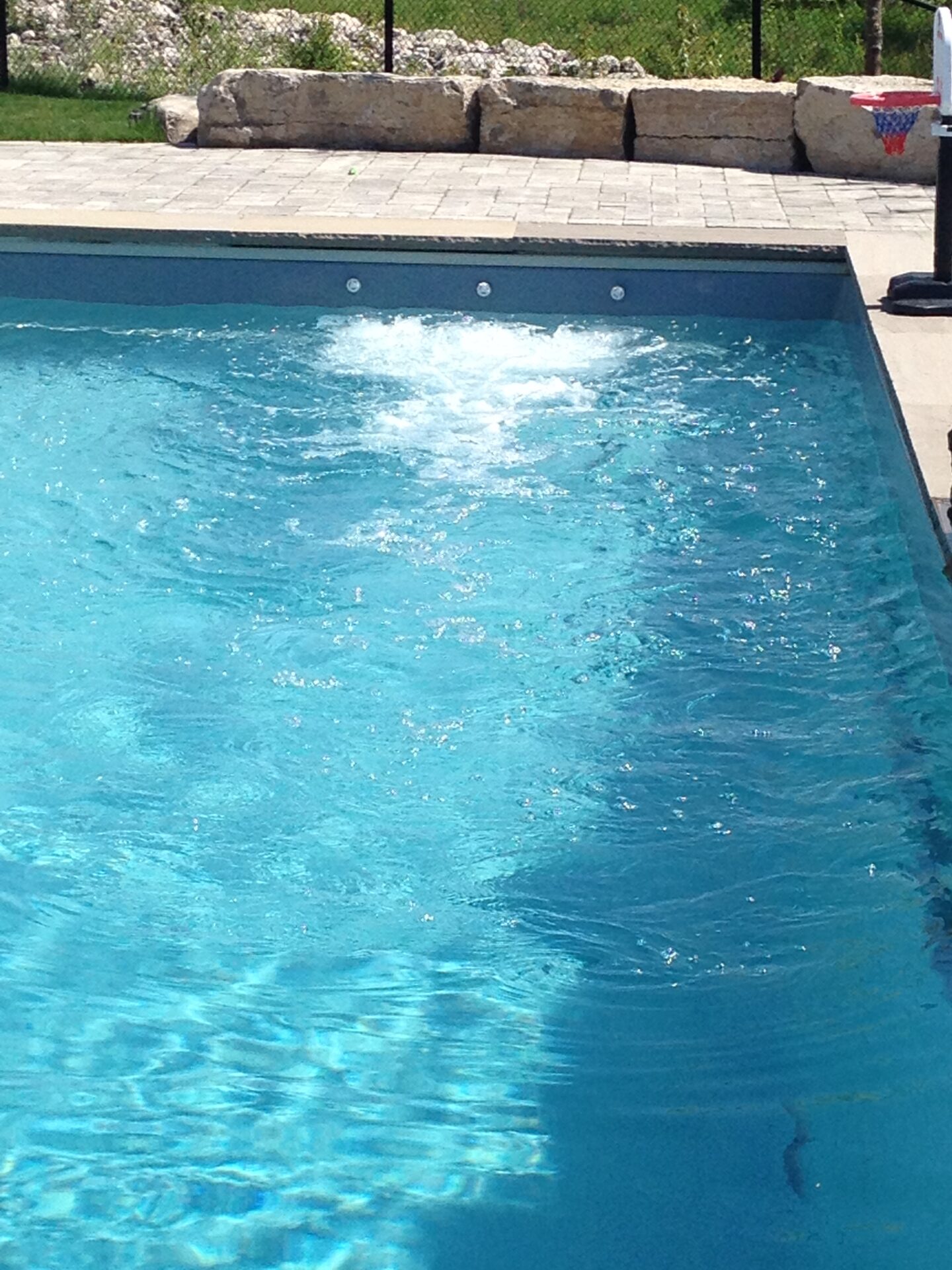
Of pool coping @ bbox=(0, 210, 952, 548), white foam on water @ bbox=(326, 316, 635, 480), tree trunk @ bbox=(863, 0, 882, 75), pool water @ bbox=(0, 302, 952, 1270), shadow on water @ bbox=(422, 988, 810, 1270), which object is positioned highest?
tree trunk @ bbox=(863, 0, 882, 75)

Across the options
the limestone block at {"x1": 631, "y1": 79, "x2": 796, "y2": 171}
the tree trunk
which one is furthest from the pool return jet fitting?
the tree trunk

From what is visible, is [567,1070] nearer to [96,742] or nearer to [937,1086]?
[937,1086]

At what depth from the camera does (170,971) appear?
3375 millimetres

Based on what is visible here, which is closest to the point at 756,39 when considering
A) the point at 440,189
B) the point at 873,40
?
the point at 873,40

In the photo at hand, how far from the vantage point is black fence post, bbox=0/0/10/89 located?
39.5 feet

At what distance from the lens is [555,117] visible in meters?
9.99

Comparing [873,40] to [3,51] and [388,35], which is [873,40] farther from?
[3,51]

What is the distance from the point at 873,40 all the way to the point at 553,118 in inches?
97.8

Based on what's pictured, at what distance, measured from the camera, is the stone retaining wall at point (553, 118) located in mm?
9602

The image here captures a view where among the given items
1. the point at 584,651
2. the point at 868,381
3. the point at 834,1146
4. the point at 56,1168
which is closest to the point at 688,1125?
the point at 834,1146

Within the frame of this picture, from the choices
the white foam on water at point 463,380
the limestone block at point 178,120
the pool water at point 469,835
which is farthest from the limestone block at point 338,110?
the pool water at point 469,835

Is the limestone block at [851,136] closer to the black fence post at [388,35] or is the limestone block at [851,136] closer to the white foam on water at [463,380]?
the white foam on water at [463,380]

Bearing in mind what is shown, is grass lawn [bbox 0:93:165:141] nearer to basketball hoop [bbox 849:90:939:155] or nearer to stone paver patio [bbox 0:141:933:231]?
stone paver patio [bbox 0:141:933:231]

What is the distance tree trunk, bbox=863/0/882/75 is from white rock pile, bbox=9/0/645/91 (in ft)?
6.61
